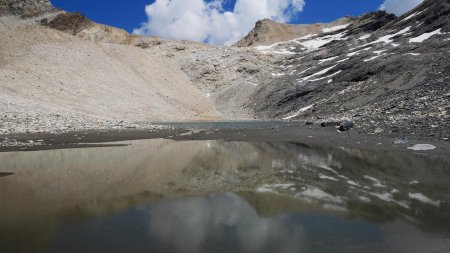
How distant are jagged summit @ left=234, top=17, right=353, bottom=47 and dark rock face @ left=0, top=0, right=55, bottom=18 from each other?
223ft

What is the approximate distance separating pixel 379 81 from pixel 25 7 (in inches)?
3525

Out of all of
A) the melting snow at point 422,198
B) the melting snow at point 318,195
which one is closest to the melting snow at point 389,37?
the melting snow at point 422,198

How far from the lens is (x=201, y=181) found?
13.7 m

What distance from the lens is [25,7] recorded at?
323 ft

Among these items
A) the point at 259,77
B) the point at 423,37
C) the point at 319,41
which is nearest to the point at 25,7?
the point at 259,77

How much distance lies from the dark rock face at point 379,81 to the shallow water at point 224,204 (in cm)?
1174

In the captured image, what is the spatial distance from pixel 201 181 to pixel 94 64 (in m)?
57.3

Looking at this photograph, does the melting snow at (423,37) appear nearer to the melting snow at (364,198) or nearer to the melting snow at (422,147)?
the melting snow at (422,147)

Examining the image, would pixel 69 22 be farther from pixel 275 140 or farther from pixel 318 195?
pixel 318 195

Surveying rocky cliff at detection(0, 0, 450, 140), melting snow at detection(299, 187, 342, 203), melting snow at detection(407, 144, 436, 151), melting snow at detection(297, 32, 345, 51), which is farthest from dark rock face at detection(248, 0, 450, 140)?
melting snow at detection(299, 187, 342, 203)

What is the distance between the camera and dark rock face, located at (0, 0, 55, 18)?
9406cm

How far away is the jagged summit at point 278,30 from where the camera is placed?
5438 inches

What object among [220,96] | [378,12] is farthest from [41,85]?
[378,12]

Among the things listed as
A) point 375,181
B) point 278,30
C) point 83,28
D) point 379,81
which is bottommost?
point 375,181
